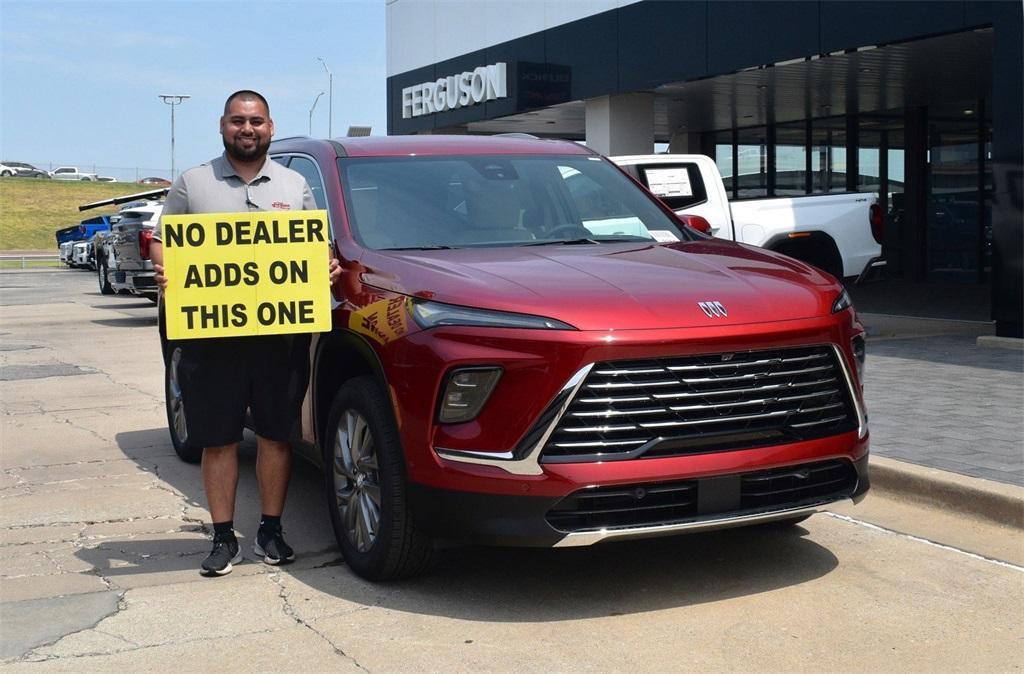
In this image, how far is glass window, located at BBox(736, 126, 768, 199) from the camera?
27781 mm

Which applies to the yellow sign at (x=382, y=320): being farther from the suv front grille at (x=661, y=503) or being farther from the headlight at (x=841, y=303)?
the headlight at (x=841, y=303)

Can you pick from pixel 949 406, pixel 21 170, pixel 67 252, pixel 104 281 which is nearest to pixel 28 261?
pixel 67 252

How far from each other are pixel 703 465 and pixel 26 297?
24.7 metres

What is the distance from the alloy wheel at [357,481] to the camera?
199 inches

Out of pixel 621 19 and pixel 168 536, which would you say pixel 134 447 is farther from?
pixel 621 19

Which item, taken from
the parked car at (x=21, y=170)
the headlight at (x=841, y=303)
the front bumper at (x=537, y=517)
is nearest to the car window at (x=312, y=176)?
the front bumper at (x=537, y=517)

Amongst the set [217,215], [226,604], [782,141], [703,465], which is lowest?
[226,604]

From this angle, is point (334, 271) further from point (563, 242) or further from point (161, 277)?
point (563, 242)

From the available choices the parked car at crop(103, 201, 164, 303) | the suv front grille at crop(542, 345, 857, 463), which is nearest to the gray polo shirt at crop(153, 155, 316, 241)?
the suv front grille at crop(542, 345, 857, 463)

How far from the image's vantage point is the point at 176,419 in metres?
7.85

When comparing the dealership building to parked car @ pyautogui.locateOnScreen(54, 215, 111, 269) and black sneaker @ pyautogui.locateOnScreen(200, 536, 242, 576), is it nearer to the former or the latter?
black sneaker @ pyautogui.locateOnScreen(200, 536, 242, 576)

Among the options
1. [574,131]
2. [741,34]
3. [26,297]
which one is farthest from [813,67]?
[26,297]

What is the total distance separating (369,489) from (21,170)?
104 m

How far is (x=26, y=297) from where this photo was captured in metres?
26.6
